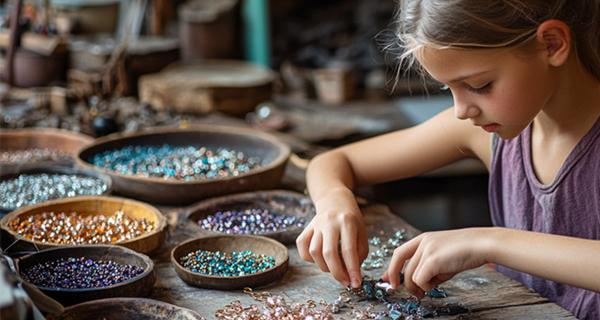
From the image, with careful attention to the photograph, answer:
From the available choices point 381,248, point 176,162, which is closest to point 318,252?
point 381,248

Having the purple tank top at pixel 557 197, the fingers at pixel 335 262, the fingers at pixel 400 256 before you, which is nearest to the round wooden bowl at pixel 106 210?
the fingers at pixel 335 262

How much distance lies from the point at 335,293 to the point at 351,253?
0.08m

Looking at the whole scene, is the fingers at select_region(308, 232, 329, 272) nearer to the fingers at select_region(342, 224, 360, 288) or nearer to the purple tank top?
the fingers at select_region(342, 224, 360, 288)

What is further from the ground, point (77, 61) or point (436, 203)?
point (77, 61)

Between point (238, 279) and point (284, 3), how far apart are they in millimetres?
4439

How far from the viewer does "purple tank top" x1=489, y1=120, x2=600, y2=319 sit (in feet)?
5.60

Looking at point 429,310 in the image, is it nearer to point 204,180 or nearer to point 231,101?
point 204,180

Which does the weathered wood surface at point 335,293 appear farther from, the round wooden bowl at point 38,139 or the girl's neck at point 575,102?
the round wooden bowl at point 38,139

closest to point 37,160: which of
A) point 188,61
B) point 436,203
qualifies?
point 188,61

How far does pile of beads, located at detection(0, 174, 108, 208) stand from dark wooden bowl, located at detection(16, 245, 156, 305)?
42cm

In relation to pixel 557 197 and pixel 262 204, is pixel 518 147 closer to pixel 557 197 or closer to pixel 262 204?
pixel 557 197

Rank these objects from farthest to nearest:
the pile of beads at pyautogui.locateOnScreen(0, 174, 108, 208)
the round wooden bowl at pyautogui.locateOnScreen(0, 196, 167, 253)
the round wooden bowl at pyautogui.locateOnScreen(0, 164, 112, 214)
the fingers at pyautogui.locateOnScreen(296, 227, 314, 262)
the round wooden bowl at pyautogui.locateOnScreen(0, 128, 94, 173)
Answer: the round wooden bowl at pyautogui.locateOnScreen(0, 128, 94, 173) → the round wooden bowl at pyautogui.locateOnScreen(0, 164, 112, 214) → the pile of beads at pyautogui.locateOnScreen(0, 174, 108, 208) → the round wooden bowl at pyautogui.locateOnScreen(0, 196, 167, 253) → the fingers at pyautogui.locateOnScreen(296, 227, 314, 262)

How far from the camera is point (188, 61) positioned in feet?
15.6

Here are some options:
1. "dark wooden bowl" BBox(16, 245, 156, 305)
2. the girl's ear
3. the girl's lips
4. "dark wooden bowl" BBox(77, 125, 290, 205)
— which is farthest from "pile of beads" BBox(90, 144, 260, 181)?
the girl's ear
